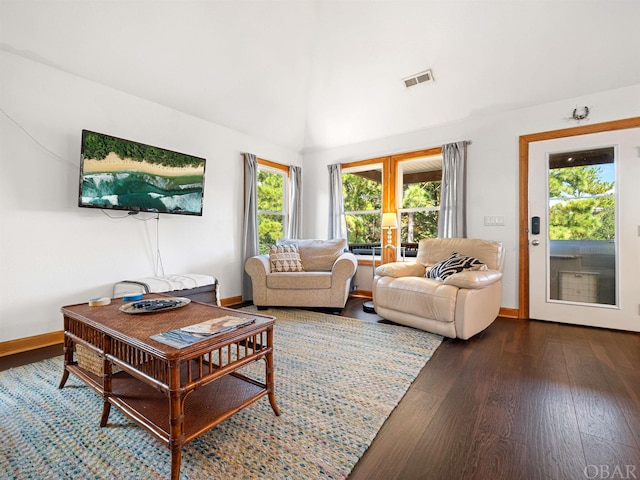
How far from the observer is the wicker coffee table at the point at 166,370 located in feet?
3.66

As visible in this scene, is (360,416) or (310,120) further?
(310,120)

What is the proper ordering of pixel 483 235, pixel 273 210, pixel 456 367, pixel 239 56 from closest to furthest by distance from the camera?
pixel 456 367
pixel 239 56
pixel 483 235
pixel 273 210

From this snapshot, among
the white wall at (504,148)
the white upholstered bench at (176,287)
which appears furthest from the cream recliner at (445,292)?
the white upholstered bench at (176,287)

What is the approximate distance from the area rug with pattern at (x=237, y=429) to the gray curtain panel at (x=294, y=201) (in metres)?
2.81

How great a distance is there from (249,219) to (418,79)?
2696 millimetres

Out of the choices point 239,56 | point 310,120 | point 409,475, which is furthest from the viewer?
point 310,120

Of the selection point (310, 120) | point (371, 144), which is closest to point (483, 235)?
point (371, 144)

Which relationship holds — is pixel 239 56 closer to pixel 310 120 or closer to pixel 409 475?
pixel 310 120

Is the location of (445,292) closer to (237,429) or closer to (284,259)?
(237,429)

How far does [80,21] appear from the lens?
2.37m

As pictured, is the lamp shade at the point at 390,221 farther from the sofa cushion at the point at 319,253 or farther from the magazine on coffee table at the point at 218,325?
the magazine on coffee table at the point at 218,325

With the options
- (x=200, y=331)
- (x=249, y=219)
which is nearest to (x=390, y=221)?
(x=249, y=219)

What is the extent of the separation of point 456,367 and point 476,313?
0.73m

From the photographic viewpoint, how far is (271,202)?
4.75 m
